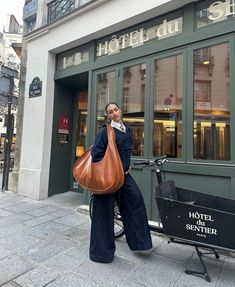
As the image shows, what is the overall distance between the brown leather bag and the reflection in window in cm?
377

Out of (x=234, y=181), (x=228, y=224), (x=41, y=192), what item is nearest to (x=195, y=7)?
(x=234, y=181)

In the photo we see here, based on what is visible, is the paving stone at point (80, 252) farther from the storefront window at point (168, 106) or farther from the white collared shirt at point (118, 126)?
the storefront window at point (168, 106)

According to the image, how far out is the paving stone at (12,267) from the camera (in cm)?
266

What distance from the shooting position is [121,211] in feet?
10.7

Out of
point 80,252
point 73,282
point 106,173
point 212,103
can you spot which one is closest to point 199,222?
point 106,173

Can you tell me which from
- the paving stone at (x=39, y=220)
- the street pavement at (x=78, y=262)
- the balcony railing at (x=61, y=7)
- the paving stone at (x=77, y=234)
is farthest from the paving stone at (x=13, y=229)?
the balcony railing at (x=61, y=7)

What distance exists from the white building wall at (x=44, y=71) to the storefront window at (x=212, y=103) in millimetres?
1906

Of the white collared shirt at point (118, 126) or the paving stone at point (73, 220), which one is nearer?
the white collared shirt at point (118, 126)

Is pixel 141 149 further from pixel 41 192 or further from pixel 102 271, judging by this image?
pixel 41 192

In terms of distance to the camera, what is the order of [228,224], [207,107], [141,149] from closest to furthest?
[228,224] → [207,107] → [141,149]

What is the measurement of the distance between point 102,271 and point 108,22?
4.30 metres

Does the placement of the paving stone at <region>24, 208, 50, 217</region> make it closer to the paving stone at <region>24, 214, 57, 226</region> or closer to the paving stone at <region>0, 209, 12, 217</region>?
the paving stone at <region>24, 214, 57, 226</region>

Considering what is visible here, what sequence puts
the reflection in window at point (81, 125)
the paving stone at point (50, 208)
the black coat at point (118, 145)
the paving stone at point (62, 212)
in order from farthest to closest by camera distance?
the reflection in window at point (81, 125) < the paving stone at point (50, 208) < the paving stone at point (62, 212) < the black coat at point (118, 145)

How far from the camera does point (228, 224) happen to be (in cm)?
253
